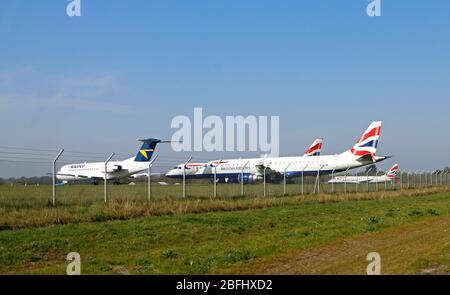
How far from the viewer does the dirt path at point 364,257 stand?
9367mm

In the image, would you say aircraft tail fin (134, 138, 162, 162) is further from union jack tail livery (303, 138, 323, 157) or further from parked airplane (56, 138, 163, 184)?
union jack tail livery (303, 138, 323, 157)

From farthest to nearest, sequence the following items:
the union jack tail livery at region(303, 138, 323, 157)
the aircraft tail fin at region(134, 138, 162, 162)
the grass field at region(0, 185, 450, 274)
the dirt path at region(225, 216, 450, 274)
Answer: the union jack tail livery at region(303, 138, 323, 157) < the aircraft tail fin at region(134, 138, 162, 162) < the grass field at region(0, 185, 450, 274) < the dirt path at region(225, 216, 450, 274)

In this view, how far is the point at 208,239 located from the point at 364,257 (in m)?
4.47

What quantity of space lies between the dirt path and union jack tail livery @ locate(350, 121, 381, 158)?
41.9m

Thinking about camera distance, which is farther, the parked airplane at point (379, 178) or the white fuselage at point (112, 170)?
the white fuselage at point (112, 170)

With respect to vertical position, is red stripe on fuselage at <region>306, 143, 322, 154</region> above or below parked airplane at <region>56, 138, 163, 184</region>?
above

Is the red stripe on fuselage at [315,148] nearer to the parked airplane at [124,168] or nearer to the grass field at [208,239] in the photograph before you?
the parked airplane at [124,168]

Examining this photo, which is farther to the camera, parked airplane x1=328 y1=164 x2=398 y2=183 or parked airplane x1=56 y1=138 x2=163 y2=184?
parked airplane x1=56 y1=138 x2=163 y2=184

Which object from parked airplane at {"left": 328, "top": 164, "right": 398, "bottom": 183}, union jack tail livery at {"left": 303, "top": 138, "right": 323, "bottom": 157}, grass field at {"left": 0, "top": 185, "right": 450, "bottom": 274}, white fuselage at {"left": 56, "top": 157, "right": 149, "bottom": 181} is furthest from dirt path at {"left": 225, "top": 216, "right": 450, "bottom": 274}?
union jack tail livery at {"left": 303, "top": 138, "right": 323, "bottom": 157}

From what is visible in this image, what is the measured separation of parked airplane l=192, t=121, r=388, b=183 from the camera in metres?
56.4

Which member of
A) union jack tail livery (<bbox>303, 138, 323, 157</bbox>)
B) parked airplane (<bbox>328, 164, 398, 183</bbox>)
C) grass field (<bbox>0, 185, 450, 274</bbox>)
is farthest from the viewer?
union jack tail livery (<bbox>303, 138, 323, 157</bbox>)

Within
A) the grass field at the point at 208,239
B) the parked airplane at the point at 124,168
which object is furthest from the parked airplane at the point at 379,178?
the parked airplane at the point at 124,168

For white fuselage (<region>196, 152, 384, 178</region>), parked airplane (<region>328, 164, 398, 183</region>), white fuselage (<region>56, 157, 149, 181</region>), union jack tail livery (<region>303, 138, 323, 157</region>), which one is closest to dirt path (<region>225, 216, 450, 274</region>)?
parked airplane (<region>328, 164, 398, 183</region>)

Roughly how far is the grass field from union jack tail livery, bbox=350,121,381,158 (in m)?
34.5
